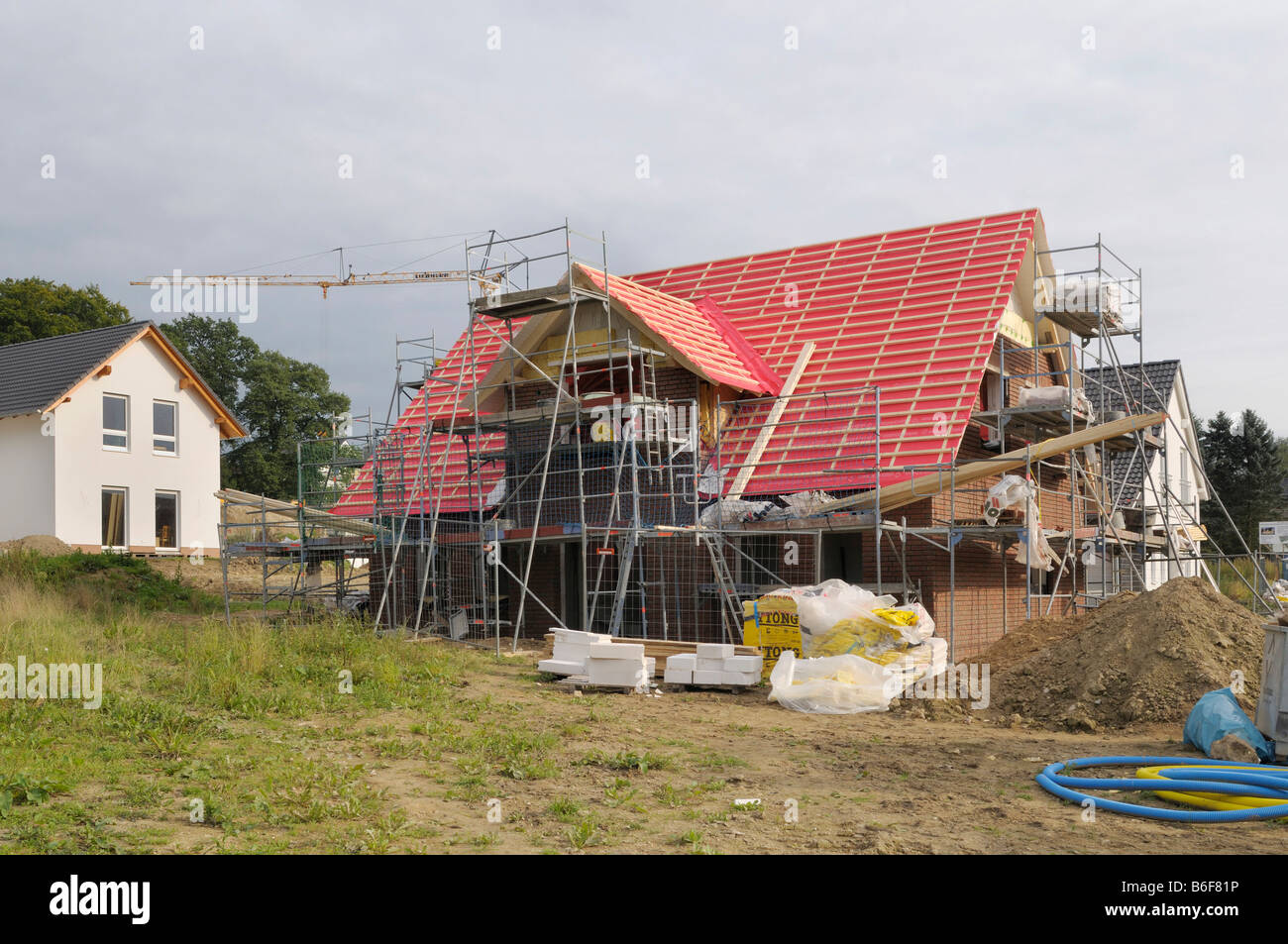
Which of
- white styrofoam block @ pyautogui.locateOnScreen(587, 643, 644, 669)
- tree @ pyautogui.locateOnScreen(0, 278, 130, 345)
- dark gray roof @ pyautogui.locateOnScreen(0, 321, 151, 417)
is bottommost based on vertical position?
white styrofoam block @ pyautogui.locateOnScreen(587, 643, 644, 669)

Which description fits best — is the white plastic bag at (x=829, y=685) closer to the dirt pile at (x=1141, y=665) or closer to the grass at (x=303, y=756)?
the dirt pile at (x=1141, y=665)

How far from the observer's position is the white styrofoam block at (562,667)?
14289mm

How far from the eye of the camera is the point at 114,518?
101 feet

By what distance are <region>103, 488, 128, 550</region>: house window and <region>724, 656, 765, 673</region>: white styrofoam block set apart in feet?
74.5

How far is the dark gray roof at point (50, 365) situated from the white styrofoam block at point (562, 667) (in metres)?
20.1

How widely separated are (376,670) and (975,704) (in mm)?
7050

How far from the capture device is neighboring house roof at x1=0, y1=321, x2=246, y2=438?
29062 mm

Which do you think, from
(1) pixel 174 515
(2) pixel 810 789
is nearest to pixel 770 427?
(2) pixel 810 789

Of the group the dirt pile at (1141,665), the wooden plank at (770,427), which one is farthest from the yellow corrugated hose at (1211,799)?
the wooden plank at (770,427)

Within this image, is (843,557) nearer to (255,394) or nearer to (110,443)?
(110,443)

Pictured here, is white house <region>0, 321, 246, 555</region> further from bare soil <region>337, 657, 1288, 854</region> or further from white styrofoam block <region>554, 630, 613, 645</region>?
bare soil <region>337, 657, 1288, 854</region>

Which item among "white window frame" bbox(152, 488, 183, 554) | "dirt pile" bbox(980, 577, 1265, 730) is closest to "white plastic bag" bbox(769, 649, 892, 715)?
"dirt pile" bbox(980, 577, 1265, 730)

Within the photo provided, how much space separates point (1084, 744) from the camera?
431 inches

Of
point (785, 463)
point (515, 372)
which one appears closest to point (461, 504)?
point (515, 372)
